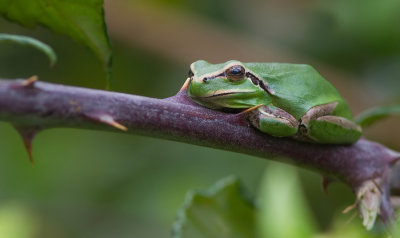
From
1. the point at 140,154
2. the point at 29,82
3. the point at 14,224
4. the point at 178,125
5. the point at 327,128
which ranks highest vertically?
the point at 29,82

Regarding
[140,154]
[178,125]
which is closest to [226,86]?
[178,125]

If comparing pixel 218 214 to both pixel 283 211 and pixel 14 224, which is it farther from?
pixel 14 224

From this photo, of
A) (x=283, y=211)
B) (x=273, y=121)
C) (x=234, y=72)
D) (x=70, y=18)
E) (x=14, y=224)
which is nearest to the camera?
(x=70, y=18)

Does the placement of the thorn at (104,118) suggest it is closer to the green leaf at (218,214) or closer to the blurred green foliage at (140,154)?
the green leaf at (218,214)

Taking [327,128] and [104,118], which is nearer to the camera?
[104,118]

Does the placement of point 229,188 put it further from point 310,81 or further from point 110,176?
point 110,176

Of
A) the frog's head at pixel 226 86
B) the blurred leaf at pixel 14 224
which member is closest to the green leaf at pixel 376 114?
the frog's head at pixel 226 86

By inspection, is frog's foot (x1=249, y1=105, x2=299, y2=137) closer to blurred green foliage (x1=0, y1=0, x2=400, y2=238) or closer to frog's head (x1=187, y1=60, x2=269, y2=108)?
frog's head (x1=187, y1=60, x2=269, y2=108)

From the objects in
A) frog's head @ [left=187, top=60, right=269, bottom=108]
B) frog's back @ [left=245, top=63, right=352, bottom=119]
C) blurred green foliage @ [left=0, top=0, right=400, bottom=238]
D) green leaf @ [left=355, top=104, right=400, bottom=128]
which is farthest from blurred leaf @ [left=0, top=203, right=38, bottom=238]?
green leaf @ [left=355, top=104, right=400, bottom=128]
